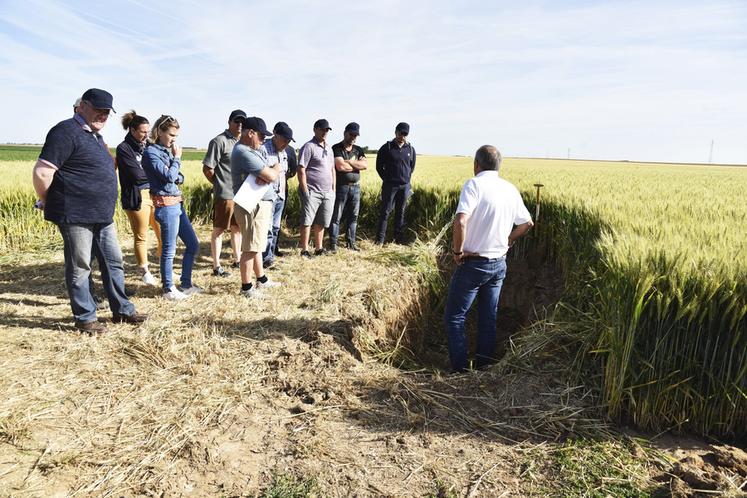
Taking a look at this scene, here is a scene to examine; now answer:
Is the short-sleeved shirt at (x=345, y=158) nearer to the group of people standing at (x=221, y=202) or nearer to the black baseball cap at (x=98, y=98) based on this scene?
the group of people standing at (x=221, y=202)

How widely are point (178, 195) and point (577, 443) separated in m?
4.30

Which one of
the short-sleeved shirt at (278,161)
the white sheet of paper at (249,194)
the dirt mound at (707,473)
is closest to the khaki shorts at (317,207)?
the short-sleeved shirt at (278,161)

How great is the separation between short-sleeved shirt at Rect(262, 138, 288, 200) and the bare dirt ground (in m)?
2.10

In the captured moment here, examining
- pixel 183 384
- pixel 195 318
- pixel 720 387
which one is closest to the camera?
pixel 720 387

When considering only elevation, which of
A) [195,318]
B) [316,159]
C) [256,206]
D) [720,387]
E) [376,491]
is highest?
[316,159]

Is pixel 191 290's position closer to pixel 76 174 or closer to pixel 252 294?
pixel 252 294

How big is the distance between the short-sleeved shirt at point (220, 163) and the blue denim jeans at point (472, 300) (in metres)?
3.23

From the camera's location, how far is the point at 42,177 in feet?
11.2

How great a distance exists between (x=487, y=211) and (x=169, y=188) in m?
3.24

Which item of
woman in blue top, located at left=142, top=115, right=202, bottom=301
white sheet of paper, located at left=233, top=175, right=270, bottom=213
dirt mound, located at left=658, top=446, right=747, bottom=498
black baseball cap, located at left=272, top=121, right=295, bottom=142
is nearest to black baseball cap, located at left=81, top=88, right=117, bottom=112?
woman in blue top, located at left=142, top=115, right=202, bottom=301

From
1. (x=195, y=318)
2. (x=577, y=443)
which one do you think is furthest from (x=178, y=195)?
(x=577, y=443)

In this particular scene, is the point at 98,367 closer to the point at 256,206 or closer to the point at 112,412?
the point at 112,412

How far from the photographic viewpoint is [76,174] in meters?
3.62

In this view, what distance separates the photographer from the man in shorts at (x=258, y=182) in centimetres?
460
